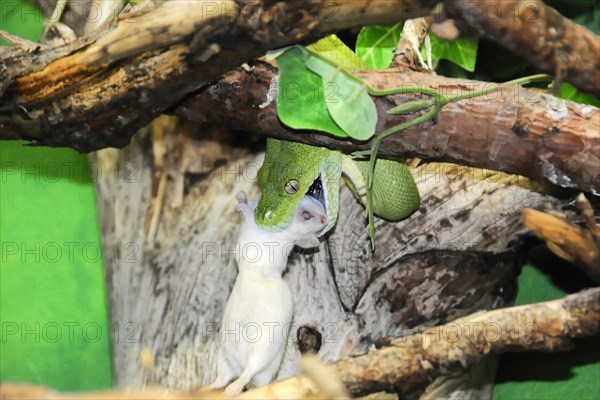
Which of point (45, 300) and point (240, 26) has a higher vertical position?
point (240, 26)

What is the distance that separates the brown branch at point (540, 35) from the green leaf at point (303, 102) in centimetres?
43

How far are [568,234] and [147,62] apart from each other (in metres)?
0.99

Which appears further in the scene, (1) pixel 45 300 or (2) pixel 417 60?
(1) pixel 45 300

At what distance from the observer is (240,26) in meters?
1.41

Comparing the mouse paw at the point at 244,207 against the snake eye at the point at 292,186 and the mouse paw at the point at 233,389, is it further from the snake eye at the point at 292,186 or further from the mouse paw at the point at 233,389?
the mouse paw at the point at 233,389

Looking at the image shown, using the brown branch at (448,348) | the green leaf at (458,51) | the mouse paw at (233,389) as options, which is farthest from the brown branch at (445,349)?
the green leaf at (458,51)

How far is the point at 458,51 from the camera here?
2447mm

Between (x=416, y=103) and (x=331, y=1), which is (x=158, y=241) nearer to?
(x=416, y=103)

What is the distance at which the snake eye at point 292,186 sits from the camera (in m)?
2.01

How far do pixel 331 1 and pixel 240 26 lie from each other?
0.62ft

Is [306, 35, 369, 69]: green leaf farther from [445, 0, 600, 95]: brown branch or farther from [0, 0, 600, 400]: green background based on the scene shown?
[0, 0, 600, 400]: green background

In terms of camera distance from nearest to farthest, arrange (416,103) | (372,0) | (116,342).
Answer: (372,0) → (416,103) → (116,342)

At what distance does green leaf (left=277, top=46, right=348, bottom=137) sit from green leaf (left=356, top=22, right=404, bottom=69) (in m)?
0.66

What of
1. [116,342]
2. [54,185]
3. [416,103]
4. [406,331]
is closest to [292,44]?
[416,103]
